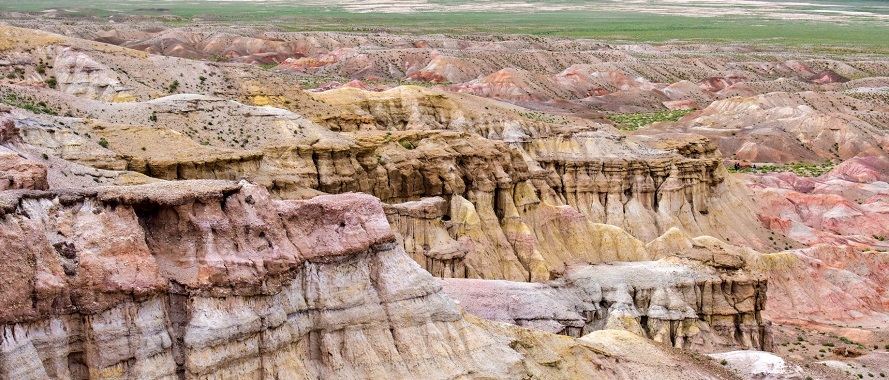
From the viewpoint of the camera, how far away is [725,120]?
425ft

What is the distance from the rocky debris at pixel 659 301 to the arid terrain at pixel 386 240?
0.12 meters

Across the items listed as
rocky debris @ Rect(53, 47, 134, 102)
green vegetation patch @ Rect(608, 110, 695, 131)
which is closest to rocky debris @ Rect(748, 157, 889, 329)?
green vegetation patch @ Rect(608, 110, 695, 131)

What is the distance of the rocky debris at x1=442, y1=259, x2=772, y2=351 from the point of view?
43.1 meters

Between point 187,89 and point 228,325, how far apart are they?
40849mm

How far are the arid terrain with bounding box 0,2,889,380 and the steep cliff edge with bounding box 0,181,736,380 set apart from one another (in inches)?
2.4

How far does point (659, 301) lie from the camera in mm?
45000

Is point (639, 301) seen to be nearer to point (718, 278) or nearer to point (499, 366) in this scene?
point (718, 278)

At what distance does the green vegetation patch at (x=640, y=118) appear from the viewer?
123 m

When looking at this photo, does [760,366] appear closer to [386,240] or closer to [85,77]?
[386,240]

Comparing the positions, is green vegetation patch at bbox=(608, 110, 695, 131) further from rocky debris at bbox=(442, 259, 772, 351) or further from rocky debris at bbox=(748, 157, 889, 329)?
rocky debris at bbox=(442, 259, 772, 351)

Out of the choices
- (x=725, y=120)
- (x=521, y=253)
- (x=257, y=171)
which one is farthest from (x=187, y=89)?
(x=725, y=120)

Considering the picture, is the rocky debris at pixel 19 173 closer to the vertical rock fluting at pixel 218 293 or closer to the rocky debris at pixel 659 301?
the vertical rock fluting at pixel 218 293

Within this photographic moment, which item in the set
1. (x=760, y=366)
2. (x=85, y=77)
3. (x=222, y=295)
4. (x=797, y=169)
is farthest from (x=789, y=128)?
(x=222, y=295)

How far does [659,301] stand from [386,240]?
1980 cm
